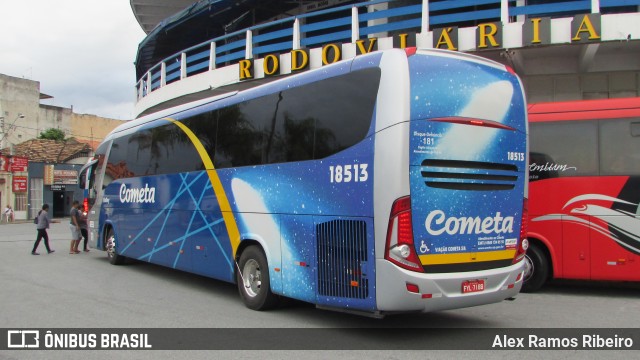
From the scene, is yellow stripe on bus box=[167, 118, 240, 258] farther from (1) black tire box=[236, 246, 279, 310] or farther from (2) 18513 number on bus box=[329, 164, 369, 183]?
(2) 18513 number on bus box=[329, 164, 369, 183]

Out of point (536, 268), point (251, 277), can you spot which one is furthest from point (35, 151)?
point (536, 268)

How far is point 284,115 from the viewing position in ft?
25.4

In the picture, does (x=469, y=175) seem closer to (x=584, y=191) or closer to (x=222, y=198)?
(x=584, y=191)

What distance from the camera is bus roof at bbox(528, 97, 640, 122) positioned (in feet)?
30.5

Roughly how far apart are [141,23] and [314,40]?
66.4 ft

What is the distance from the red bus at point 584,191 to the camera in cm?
912

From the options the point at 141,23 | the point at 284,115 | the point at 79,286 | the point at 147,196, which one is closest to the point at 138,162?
the point at 147,196

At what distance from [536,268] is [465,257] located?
407 centimetres

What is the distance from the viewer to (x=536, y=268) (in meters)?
9.65

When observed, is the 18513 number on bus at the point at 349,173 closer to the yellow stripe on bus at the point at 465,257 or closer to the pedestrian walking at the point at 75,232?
the yellow stripe on bus at the point at 465,257

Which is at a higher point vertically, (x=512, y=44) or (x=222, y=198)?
(x=512, y=44)

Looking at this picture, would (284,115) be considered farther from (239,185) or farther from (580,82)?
(580,82)

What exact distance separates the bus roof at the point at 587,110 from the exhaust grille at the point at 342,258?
524cm

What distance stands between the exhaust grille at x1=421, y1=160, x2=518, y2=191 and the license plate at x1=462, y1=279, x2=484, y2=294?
109cm
